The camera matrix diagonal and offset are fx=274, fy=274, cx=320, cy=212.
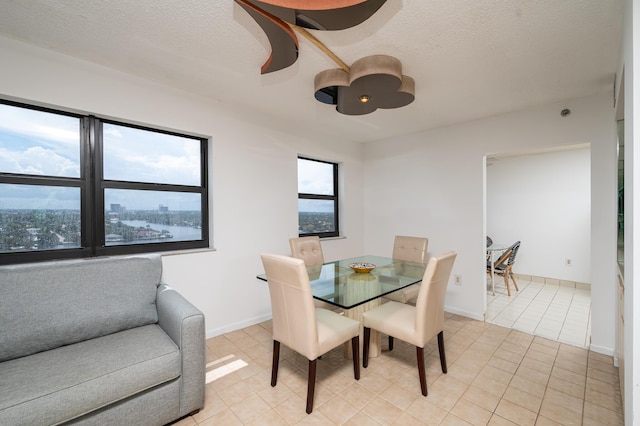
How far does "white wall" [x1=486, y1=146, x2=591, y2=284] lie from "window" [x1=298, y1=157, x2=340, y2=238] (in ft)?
10.3

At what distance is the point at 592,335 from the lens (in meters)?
2.55

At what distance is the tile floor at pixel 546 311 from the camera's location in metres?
2.94

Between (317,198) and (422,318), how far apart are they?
250 cm

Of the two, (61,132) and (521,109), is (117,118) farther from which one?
(521,109)

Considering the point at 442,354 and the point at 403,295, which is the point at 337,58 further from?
the point at 442,354

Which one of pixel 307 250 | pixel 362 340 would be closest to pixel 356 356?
pixel 362 340

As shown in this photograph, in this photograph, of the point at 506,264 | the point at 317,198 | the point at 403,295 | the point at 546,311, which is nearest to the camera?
the point at 403,295

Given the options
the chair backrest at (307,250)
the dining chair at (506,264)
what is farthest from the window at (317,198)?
the dining chair at (506,264)

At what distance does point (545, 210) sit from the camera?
4738 millimetres

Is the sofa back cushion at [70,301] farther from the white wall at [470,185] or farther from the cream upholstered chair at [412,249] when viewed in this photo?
the white wall at [470,185]

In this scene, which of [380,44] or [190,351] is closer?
[190,351]

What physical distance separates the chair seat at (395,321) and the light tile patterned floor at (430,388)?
382 mm

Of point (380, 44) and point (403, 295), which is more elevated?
point (380, 44)

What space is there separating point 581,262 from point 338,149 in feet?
14.2
